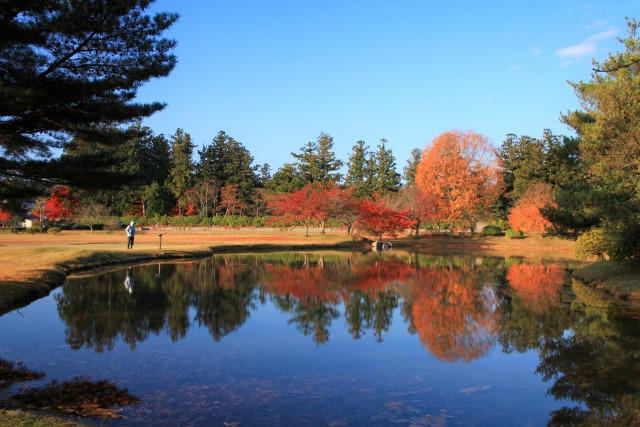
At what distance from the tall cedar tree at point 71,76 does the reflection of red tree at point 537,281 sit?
1282 cm

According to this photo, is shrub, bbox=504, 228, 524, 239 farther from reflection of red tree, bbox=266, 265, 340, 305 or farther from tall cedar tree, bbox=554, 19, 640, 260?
tall cedar tree, bbox=554, 19, 640, 260

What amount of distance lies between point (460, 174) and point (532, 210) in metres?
7.36

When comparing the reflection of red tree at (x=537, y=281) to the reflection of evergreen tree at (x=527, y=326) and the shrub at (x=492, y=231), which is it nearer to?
the reflection of evergreen tree at (x=527, y=326)

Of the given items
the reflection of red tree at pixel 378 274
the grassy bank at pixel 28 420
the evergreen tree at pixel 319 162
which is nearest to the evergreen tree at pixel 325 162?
the evergreen tree at pixel 319 162

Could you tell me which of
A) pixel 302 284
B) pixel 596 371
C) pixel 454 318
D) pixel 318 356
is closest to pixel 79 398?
pixel 318 356

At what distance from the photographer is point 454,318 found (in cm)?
1283

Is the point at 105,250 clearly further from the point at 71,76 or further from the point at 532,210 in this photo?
the point at 532,210

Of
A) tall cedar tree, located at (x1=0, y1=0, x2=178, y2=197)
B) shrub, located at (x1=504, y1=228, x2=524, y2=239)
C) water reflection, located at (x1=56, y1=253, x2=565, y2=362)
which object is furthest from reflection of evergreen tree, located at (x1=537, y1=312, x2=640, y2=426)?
shrub, located at (x1=504, y1=228, x2=524, y2=239)

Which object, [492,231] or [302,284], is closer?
[302,284]

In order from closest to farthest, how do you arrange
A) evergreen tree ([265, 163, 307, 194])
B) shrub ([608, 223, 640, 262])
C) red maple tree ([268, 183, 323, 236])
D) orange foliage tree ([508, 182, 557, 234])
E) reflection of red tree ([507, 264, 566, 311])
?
shrub ([608, 223, 640, 262]) → reflection of red tree ([507, 264, 566, 311]) → orange foliage tree ([508, 182, 557, 234]) → red maple tree ([268, 183, 323, 236]) → evergreen tree ([265, 163, 307, 194])

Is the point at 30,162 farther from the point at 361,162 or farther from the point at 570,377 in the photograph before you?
the point at 361,162

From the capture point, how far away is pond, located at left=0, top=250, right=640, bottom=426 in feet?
21.4

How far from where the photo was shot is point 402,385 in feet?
25.3

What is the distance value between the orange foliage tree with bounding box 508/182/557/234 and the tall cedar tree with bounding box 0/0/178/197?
37089 mm
